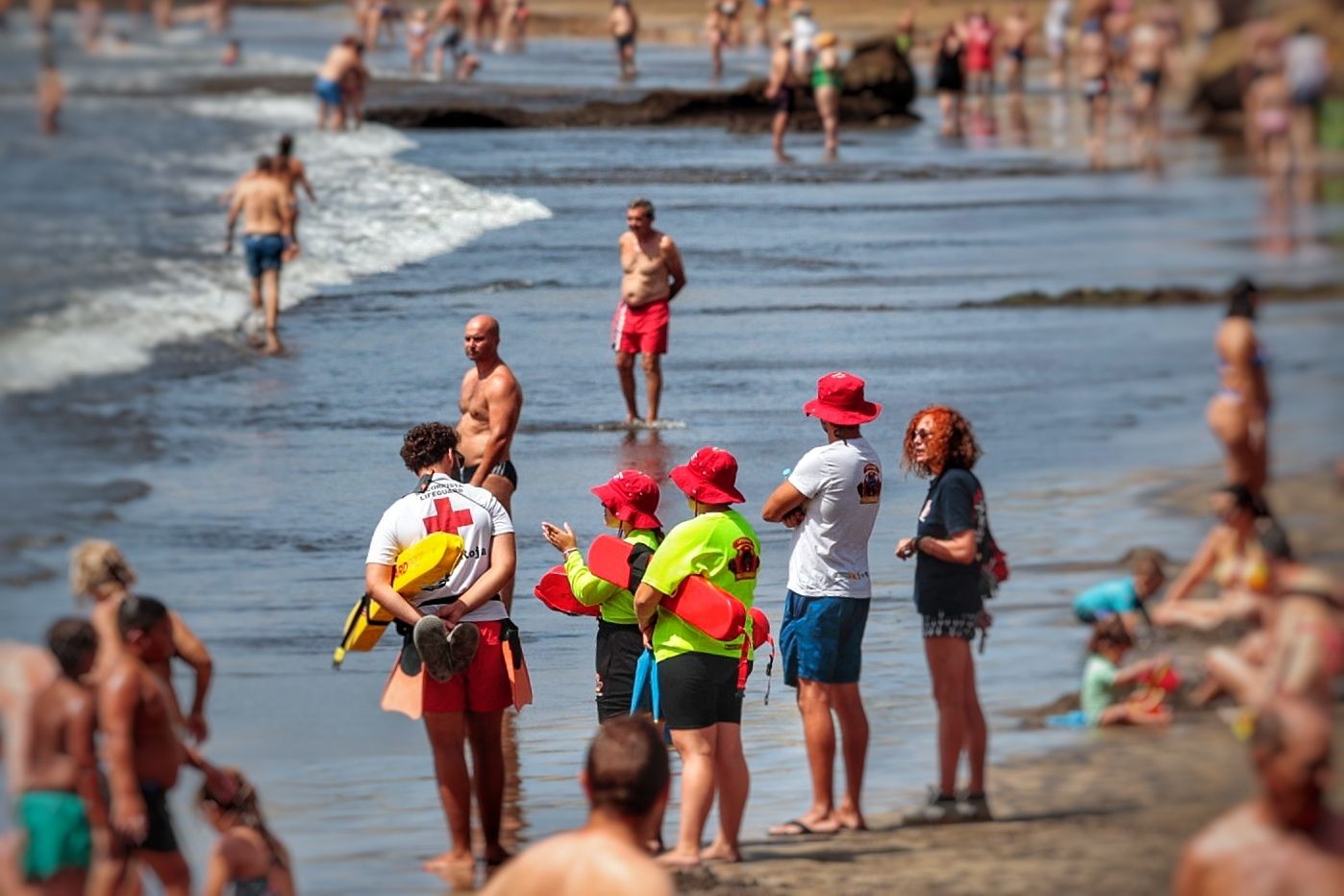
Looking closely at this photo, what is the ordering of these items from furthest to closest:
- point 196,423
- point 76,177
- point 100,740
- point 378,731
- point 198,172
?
point 198,172 < point 76,177 < point 196,423 < point 378,731 < point 100,740

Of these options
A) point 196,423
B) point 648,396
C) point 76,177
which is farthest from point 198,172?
point 648,396

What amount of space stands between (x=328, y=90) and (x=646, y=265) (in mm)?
10551

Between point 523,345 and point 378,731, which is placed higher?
point 523,345

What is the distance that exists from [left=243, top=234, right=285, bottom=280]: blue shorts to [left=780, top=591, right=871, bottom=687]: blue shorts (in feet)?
27.2

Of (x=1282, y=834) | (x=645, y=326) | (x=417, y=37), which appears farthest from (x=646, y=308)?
(x=417, y=37)

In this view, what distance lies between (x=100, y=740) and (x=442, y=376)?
Answer: 606 cm

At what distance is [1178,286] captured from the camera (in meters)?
8.20

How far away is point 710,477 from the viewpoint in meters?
5.98

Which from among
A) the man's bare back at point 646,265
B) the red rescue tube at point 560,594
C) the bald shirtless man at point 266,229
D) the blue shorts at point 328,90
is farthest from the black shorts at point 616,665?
the blue shorts at point 328,90

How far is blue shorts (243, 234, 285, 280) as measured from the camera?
1377 centimetres

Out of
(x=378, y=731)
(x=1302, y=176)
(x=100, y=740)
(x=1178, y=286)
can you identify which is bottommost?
(x=378, y=731)

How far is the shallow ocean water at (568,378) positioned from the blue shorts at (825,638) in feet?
1.68

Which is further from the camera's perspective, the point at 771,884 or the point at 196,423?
the point at 196,423

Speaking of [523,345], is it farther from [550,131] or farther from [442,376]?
[550,131]
